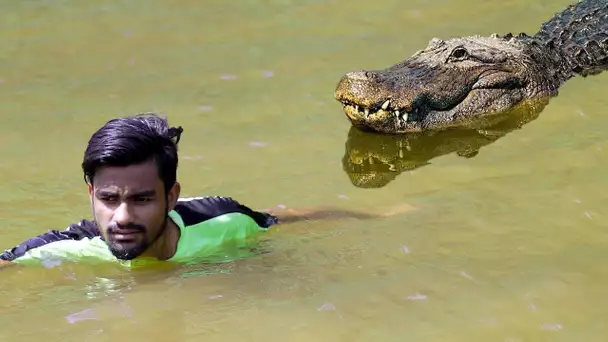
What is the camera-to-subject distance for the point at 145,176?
3820mm

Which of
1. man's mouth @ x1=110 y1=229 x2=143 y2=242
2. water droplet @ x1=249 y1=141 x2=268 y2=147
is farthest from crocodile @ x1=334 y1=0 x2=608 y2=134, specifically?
man's mouth @ x1=110 y1=229 x2=143 y2=242

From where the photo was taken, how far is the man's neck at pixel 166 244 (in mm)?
4188

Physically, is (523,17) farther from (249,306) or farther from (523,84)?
(249,306)

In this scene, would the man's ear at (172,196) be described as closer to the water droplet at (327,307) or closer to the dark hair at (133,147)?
the dark hair at (133,147)

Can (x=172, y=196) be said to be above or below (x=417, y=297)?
above

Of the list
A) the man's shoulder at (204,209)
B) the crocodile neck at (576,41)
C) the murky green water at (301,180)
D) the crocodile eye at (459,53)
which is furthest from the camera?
the crocodile neck at (576,41)

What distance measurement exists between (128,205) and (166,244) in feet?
1.58

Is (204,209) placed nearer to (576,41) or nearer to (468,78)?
(468,78)

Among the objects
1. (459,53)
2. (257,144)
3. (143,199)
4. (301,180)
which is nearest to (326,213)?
(301,180)

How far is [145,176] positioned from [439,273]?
4.83 feet

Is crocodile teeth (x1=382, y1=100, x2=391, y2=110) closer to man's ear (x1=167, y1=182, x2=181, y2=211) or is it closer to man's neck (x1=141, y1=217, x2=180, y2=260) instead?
man's neck (x1=141, y1=217, x2=180, y2=260)

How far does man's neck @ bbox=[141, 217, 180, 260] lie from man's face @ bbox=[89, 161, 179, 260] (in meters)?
0.24

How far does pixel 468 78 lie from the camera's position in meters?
7.02

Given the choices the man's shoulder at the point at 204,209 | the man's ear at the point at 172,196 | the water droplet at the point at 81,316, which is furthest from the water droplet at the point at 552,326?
the water droplet at the point at 81,316
